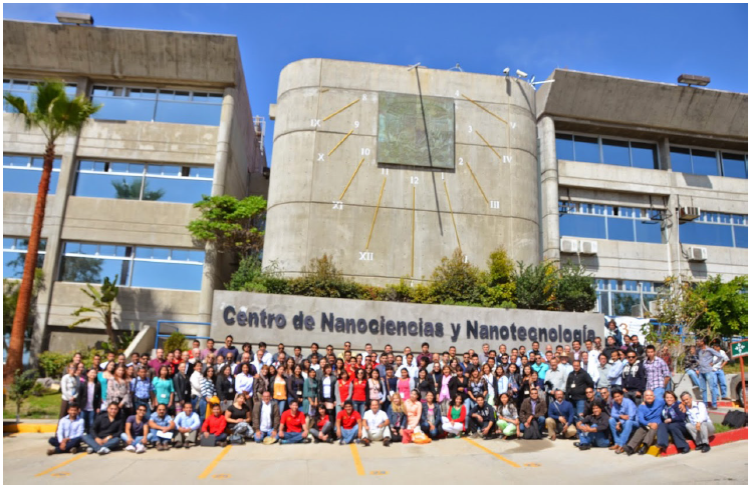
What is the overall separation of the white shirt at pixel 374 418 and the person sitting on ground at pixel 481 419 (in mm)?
1930

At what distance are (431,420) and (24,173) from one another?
21268 mm

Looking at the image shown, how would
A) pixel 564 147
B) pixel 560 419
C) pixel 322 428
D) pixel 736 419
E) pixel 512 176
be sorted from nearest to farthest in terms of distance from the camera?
pixel 736 419 < pixel 322 428 < pixel 560 419 < pixel 512 176 < pixel 564 147

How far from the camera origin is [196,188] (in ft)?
79.1

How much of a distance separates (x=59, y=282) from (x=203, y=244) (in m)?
5.91

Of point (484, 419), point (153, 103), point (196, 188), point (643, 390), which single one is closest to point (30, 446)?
point (484, 419)

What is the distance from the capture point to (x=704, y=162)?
2814 cm

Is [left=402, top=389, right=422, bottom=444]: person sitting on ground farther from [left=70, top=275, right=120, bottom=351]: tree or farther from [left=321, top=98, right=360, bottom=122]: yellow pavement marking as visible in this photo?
[left=70, top=275, right=120, bottom=351]: tree

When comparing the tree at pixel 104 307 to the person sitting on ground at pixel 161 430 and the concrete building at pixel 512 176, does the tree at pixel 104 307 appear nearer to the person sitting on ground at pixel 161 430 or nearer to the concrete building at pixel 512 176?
the concrete building at pixel 512 176

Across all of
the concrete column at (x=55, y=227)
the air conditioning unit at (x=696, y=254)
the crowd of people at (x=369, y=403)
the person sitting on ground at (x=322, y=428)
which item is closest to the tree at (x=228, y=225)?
the concrete column at (x=55, y=227)

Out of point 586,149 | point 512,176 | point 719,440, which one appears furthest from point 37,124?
point 586,149

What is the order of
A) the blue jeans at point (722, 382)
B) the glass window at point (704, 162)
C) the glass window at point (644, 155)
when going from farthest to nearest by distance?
the glass window at point (704, 162) → the glass window at point (644, 155) → the blue jeans at point (722, 382)

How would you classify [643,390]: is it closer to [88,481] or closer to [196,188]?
[88,481]

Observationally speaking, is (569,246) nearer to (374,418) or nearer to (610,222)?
(610,222)

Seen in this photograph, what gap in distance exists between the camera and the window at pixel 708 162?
27766 mm
